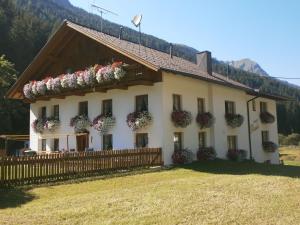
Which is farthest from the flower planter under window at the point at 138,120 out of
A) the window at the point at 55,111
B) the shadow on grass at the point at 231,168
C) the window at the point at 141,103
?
the window at the point at 55,111

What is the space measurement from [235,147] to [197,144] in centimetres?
479

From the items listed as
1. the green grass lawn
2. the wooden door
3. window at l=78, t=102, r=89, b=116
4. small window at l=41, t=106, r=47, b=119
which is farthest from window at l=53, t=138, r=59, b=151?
the green grass lawn

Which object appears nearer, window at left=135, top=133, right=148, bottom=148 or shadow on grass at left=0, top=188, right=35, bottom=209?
shadow on grass at left=0, top=188, right=35, bottom=209

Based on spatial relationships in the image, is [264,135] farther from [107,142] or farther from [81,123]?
[81,123]

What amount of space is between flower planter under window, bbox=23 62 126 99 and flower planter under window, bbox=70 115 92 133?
197 cm

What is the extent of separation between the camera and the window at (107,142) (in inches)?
966

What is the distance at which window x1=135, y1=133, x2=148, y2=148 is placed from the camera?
74.8 ft

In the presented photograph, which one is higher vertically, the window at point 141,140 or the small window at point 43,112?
the small window at point 43,112

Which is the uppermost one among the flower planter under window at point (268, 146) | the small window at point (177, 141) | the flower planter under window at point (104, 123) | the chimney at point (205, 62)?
the chimney at point (205, 62)

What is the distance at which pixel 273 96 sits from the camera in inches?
1286

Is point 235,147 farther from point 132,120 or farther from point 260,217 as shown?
point 260,217

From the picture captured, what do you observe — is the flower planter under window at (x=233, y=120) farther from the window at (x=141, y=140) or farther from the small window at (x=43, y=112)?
the small window at (x=43, y=112)

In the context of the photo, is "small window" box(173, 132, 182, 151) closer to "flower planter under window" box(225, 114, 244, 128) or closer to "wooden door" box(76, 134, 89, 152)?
"flower planter under window" box(225, 114, 244, 128)

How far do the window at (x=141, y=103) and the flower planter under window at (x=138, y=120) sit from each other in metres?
0.54
